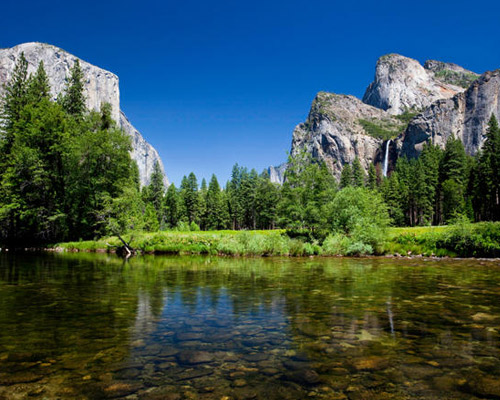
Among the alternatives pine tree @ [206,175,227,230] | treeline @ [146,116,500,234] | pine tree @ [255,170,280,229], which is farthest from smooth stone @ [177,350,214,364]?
pine tree @ [206,175,227,230]

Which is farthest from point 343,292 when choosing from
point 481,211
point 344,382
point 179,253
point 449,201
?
point 481,211

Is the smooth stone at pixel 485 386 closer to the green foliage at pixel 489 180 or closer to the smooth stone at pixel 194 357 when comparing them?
the smooth stone at pixel 194 357

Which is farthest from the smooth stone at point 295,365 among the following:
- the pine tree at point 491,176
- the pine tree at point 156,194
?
the pine tree at point 156,194

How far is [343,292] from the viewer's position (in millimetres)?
11711

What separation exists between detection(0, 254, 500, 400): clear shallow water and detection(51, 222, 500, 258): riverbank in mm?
16072

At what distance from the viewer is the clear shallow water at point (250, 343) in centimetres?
444

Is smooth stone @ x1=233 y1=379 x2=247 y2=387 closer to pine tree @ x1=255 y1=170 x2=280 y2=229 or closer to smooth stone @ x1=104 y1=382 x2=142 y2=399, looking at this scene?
smooth stone @ x1=104 y1=382 x2=142 y2=399

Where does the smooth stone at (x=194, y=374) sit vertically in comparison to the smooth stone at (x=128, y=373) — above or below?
below

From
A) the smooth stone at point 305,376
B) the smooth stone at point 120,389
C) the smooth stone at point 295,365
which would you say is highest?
the smooth stone at point 120,389

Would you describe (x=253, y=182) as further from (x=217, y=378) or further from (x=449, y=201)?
(x=217, y=378)

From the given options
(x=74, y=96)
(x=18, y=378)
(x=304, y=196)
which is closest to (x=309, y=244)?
(x=304, y=196)

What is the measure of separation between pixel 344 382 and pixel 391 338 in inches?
100

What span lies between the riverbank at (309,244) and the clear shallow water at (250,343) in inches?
633

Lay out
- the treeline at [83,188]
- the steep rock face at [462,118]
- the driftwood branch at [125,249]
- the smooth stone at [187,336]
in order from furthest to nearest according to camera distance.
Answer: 1. the steep rock face at [462,118]
2. the treeline at [83,188]
3. the driftwood branch at [125,249]
4. the smooth stone at [187,336]
